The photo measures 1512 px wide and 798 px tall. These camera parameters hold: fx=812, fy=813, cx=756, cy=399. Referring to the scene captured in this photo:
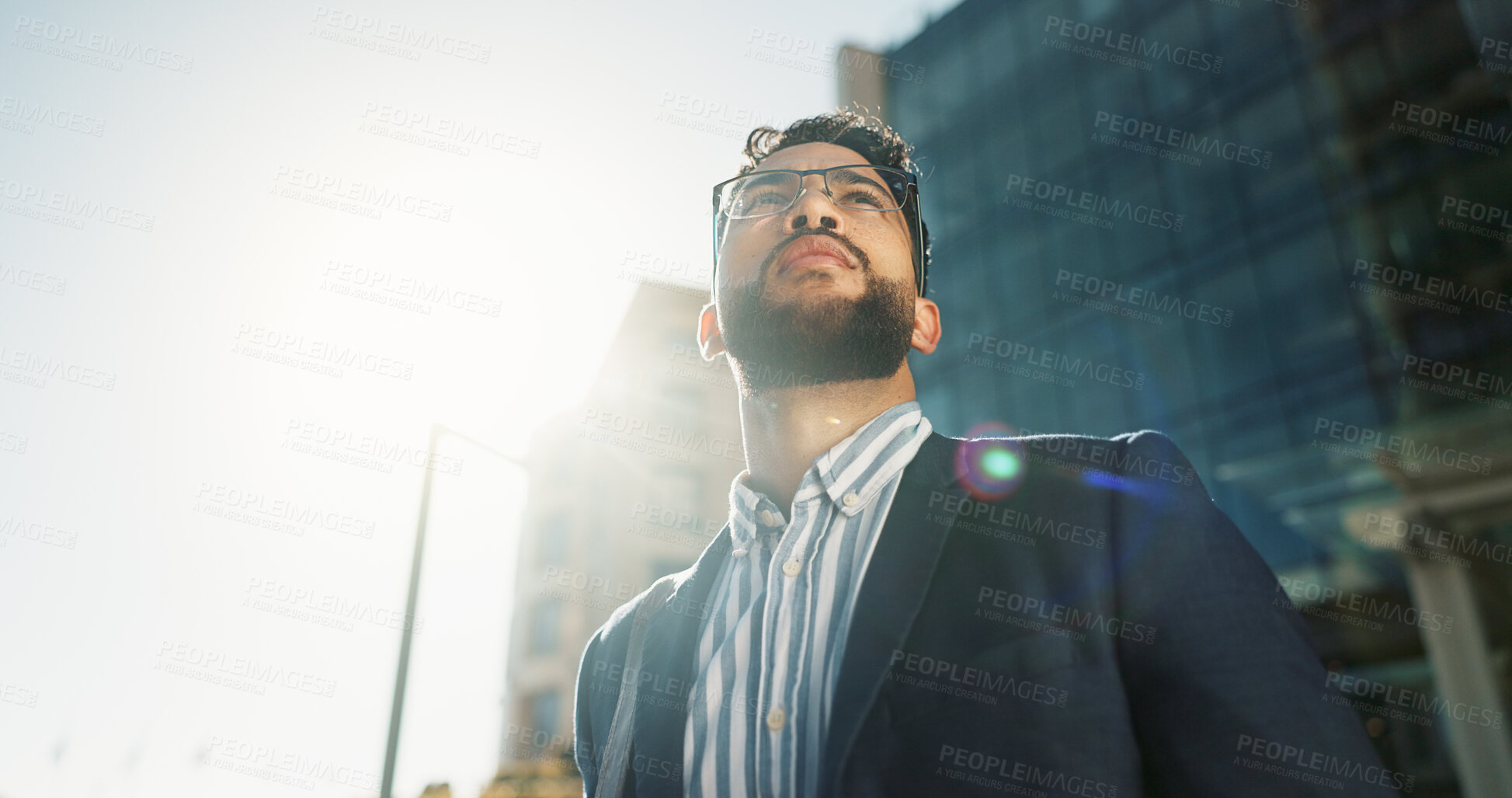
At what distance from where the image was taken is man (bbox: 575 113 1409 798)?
5.26 feet

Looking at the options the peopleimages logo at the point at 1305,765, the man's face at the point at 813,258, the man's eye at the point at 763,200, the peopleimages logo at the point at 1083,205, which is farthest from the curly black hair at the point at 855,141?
the peopleimages logo at the point at 1083,205

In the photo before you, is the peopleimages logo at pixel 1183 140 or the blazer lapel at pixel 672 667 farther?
the peopleimages logo at pixel 1183 140

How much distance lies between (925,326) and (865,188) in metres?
0.52

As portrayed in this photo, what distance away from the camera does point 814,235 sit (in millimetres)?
2484

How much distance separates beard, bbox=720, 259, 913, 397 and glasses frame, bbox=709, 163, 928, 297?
0.25 metres

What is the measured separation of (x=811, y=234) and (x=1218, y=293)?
728 inches

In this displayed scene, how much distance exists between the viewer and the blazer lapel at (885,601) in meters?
1.73

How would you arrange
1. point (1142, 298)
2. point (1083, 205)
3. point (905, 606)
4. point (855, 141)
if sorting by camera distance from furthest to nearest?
point (1083, 205), point (1142, 298), point (855, 141), point (905, 606)

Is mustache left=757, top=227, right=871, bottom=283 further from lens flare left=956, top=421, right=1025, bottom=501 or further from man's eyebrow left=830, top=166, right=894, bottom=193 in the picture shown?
lens flare left=956, top=421, right=1025, bottom=501

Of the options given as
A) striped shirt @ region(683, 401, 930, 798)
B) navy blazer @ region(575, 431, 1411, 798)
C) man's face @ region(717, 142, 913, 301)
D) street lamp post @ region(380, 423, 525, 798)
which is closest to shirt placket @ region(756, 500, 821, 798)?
striped shirt @ region(683, 401, 930, 798)

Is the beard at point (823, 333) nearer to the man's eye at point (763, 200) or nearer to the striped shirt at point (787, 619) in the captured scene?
the striped shirt at point (787, 619)

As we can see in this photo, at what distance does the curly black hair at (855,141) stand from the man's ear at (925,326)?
0.13m

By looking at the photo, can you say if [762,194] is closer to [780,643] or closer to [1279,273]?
[780,643]

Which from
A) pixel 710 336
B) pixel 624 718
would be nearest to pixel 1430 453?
pixel 710 336
